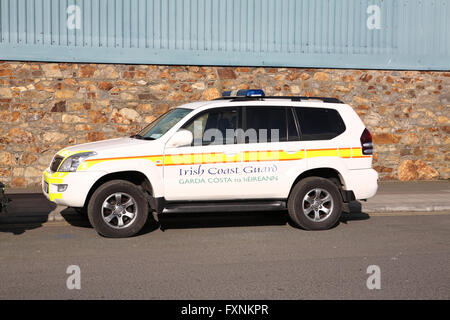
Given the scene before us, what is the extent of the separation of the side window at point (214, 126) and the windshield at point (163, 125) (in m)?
0.30

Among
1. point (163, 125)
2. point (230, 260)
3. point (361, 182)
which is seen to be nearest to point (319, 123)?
point (361, 182)

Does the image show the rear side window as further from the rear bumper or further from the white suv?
the rear bumper

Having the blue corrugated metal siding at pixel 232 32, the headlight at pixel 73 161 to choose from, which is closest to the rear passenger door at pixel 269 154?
the headlight at pixel 73 161

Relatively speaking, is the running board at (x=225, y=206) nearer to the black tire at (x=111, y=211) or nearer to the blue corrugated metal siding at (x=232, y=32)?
the black tire at (x=111, y=211)

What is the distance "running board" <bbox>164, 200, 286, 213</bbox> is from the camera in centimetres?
876

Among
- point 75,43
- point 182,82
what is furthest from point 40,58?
point 182,82

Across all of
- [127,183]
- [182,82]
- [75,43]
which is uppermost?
[75,43]

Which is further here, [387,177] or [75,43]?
[387,177]

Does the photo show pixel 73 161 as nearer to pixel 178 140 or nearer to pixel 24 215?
pixel 178 140

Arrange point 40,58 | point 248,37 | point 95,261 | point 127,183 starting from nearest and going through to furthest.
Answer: point 95,261 → point 127,183 → point 40,58 → point 248,37

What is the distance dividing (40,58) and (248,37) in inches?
194

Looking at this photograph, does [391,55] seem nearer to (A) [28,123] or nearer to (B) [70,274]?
(A) [28,123]

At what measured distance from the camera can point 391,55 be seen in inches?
607

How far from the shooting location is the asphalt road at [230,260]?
5.88 metres
